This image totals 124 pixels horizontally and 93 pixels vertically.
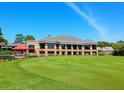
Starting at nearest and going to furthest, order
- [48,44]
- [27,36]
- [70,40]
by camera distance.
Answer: [48,44] → [70,40] → [27,36]

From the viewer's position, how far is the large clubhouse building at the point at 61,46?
7088 cm

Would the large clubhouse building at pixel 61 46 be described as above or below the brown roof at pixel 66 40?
below

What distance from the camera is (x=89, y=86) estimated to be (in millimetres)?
11086

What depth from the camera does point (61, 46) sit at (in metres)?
73.5

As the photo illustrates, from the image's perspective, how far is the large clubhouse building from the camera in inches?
2790

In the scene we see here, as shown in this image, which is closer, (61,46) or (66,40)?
(61,46)

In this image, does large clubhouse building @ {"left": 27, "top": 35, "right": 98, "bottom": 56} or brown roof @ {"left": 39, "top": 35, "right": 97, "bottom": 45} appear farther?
brown roof @ {"left": 39, "top": 35, "right": 97, "bottom": 45}

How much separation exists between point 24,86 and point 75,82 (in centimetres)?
233

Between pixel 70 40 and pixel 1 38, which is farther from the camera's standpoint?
pixel 1 38

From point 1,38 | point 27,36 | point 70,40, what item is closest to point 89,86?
point 70,40

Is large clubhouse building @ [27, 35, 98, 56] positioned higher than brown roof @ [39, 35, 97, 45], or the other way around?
brown roof @ [39, 35, 97, 45]

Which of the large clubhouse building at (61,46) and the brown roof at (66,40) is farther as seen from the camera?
the brown roof at (66,40)

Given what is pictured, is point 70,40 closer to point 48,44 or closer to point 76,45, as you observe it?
point 76,45

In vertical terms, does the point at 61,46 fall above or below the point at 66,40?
below
